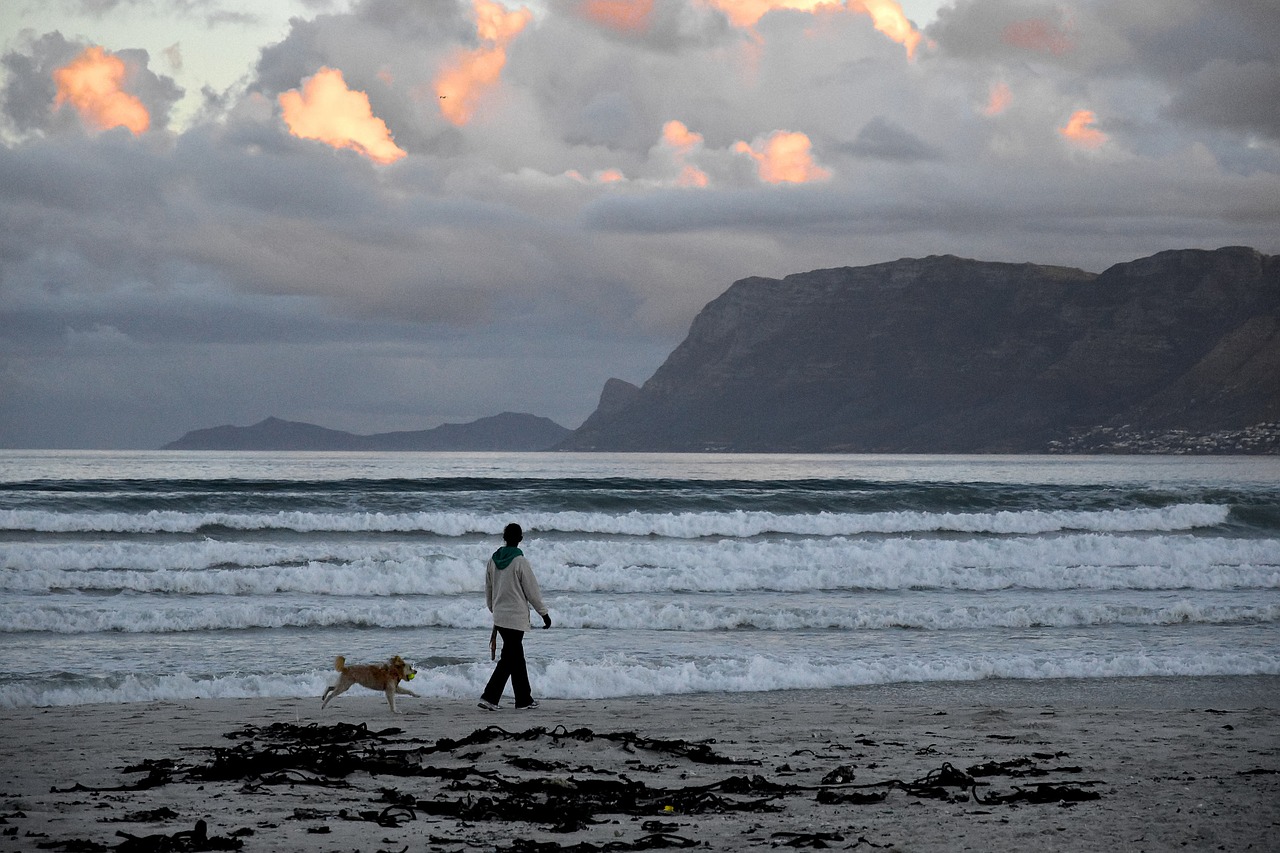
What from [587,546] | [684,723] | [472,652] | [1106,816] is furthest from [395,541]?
[1106,816]

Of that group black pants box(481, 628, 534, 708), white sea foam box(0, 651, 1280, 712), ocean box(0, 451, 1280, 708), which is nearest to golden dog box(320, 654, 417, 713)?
white sea foam box(0, 651, 1280, 712)

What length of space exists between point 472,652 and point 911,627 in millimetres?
6396

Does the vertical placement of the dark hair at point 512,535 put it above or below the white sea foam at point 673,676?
above

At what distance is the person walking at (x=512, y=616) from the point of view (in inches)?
415

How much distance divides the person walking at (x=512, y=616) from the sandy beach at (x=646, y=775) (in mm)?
231

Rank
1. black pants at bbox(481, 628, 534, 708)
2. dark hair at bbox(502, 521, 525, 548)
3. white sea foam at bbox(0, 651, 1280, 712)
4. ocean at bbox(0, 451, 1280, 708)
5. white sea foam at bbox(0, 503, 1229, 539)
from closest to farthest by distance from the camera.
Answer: dark hair at bbox(502, 521, 525, 548), black pants at bbox(481, 628, 534, 708), white sea foam at bbox(0, 651, 1280, 712), ocean at bbox(0, 451, 1280, 708), white sea foam at bbox(0, 503, 1229, 539)

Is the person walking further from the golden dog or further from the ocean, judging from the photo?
the ocean

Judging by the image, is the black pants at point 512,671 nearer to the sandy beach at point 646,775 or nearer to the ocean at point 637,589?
the sandy beach at point 646,775

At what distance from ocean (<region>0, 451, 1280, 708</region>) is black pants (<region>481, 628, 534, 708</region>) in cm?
123

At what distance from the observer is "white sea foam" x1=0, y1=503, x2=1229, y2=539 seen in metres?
25.5

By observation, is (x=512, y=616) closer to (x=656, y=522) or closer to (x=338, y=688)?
(x=338, y=688)

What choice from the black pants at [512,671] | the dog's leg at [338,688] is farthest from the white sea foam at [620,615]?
the dog's leg at [338,688]

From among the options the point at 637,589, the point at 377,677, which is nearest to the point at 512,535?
the point at 377,677

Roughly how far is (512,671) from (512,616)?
55cm
